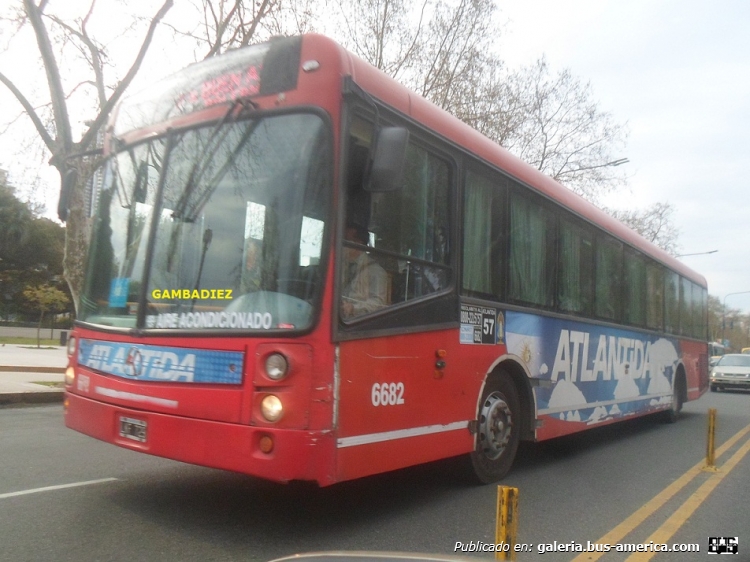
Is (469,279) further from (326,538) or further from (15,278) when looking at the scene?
(15,278)

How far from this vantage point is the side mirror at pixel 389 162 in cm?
435

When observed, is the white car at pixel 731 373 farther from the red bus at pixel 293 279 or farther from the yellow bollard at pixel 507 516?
the yellow bollard at pixel 507 516

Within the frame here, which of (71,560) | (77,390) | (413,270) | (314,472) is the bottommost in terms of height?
(71,560)

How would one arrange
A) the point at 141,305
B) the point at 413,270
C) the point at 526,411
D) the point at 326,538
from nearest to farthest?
the point at 326,538 → the point at 141,305 → the point at 413,270 → the point at 526,411

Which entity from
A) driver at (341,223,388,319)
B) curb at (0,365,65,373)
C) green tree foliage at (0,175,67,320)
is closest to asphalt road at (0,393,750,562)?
driver at (341,223,388,319)

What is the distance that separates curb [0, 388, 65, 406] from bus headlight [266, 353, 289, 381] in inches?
361

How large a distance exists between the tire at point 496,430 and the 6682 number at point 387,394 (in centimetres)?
133

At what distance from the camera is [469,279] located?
5945mm

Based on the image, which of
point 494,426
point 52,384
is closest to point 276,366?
point 494,426

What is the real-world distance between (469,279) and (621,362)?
16.0ft

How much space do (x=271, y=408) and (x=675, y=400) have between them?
10940 millimetres

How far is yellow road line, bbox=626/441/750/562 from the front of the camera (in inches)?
183

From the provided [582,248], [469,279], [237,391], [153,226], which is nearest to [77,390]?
[153,226]

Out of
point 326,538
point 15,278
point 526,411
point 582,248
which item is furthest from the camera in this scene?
point 15,278
